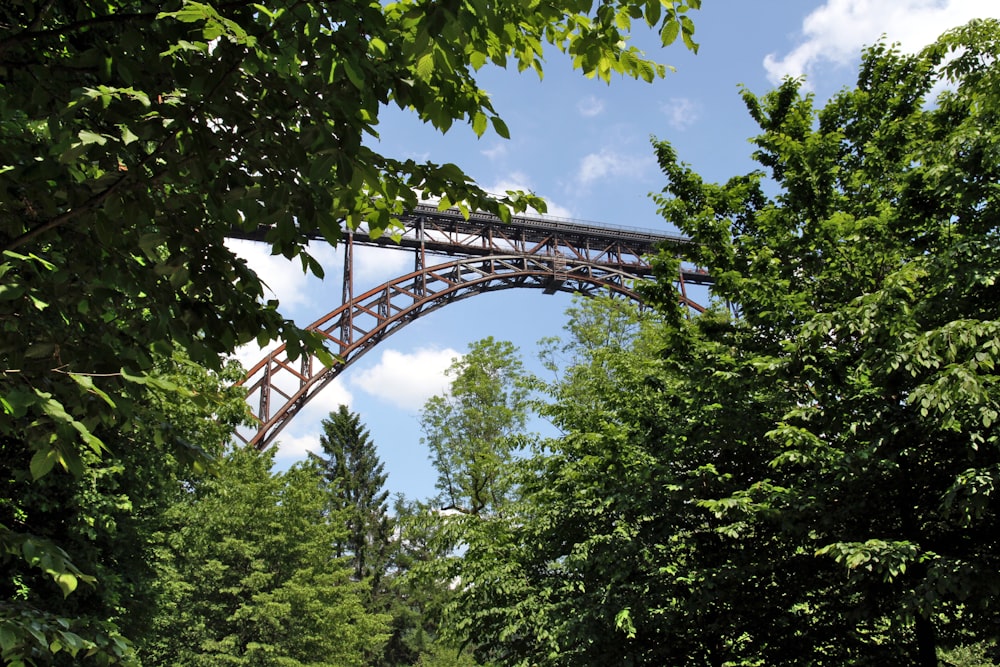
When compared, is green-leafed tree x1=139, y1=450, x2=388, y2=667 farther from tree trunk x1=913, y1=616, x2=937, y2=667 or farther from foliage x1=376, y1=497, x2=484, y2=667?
tree trunk x1=913, y1=616, x2=937, y2=667

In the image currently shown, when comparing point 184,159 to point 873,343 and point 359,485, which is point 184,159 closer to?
point 873,343

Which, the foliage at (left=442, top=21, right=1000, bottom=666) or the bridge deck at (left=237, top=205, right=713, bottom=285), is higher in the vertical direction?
the bridge deck at (left=237, top=205, right=713, bottom=285)

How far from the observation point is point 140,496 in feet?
41.9

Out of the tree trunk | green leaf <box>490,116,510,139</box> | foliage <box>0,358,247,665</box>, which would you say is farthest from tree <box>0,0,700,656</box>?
the tree trunk

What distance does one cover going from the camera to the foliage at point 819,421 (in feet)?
22.6

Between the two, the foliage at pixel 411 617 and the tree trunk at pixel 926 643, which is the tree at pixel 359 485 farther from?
the tree trunk at pixel 926 643

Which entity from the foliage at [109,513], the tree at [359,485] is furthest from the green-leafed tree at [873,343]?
the tree at [359,485]

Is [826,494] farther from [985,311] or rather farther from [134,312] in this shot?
[134,312]

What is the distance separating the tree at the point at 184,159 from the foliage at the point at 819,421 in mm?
5000

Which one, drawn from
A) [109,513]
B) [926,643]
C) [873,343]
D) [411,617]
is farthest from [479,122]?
[411,617]

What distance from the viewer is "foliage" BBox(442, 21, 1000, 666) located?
688cm

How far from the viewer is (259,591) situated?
70.4ft

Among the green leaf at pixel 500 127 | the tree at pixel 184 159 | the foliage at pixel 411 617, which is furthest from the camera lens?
the foliage at pixel 411 617

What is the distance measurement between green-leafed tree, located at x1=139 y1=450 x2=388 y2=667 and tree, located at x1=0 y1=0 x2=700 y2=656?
1486 centimetres
